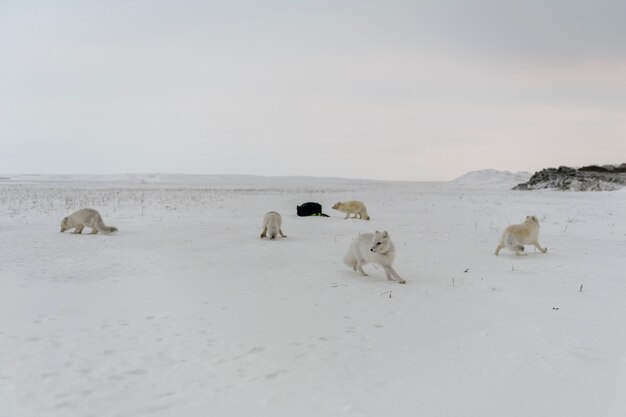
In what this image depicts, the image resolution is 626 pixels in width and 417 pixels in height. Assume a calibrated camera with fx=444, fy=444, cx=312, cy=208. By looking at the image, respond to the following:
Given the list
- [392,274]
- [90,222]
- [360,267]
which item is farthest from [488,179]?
[392,274]

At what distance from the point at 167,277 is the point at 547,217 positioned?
1826 cm

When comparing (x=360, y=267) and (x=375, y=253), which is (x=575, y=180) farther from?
(x=375, y=253)

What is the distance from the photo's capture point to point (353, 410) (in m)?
3.66

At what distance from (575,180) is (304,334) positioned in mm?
54042

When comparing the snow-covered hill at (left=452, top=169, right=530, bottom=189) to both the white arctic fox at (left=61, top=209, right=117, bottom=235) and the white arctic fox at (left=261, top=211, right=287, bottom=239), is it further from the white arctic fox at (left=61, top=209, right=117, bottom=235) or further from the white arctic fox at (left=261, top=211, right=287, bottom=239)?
the white arctic fox at (left=61, top=209, right=117, bottom=235)

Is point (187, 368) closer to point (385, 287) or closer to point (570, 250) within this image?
point (385, 287)

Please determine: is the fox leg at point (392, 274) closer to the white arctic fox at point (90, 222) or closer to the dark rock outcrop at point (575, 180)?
the white arctic fox at point (90, 222)

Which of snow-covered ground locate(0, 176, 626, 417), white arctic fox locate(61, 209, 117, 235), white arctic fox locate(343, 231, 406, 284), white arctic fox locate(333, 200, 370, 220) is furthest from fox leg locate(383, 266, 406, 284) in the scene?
white arctic fox locate(333, 200, 370, 220)

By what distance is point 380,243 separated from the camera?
8.24 meters

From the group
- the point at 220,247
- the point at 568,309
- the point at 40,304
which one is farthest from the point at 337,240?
the point at 40,304

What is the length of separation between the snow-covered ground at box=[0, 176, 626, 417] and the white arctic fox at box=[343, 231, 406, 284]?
0.92 feet

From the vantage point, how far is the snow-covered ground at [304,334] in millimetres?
3832

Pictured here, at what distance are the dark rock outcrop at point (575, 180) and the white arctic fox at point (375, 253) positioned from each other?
47.7m

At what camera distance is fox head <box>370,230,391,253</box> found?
8203 millimetres
